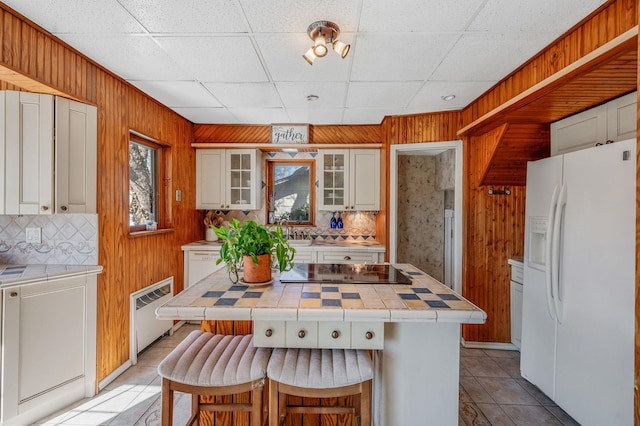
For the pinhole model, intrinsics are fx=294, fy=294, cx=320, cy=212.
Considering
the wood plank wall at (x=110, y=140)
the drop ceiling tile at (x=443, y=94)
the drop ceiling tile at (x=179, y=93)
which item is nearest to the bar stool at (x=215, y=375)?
the wood plank wall at (x=110, y=140)

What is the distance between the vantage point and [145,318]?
280cm

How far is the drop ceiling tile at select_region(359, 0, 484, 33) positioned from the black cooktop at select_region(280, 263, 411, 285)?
1523 mm

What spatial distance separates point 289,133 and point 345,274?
2384 mm

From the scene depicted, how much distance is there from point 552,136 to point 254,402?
299 centimetres

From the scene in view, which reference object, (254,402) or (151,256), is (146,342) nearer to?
(151,256)

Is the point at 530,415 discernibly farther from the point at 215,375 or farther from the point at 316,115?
the point at 316,115

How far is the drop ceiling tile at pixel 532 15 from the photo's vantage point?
155 cm

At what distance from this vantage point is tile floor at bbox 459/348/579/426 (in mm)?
2010

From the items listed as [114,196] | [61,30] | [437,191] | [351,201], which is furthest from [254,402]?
[437,191]

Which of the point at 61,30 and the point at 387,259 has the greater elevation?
the point at 61,30

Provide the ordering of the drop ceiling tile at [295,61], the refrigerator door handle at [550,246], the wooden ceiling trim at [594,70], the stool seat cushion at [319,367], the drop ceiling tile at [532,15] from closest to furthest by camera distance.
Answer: the stool seat cushion at [319,367] → the wooden ceiling trim at [594,70] → the drop ceiling tile at [532,15] → the drop ceiling tile at [295,61] → the refrigerator door handle at [550,246]

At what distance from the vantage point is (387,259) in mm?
3535

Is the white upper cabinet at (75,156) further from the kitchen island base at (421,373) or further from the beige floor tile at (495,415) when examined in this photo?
the beige floor tile at (495,415)

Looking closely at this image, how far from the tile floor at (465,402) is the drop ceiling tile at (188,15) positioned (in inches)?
98.8
